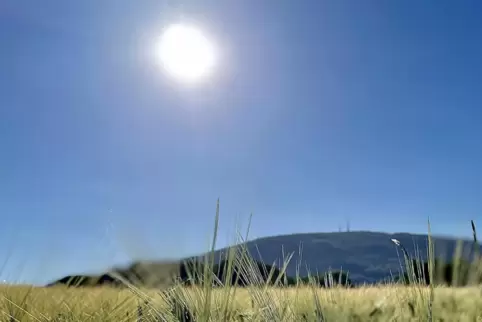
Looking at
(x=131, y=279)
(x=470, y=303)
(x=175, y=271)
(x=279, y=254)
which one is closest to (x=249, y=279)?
(x=175, y=271)

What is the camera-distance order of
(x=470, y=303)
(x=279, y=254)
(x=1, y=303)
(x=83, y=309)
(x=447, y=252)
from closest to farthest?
(x=447, y=252) < (x=470, y=303) < (x=279, y=254) < (x=83, y=309) < (x=1, y=303)

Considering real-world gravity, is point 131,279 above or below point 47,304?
above

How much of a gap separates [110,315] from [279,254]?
2.06 ft

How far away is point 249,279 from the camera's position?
114 cm

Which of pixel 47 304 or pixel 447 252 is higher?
pixel 447 252

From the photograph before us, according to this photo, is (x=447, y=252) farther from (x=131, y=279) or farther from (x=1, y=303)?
(x=1, y=303)

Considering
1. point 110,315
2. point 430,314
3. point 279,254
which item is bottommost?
point 110,315

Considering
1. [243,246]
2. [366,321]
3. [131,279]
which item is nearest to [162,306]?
[131,279]

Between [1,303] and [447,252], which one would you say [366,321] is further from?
[1,303]

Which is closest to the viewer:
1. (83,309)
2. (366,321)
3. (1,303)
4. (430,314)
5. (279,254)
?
(430,314)

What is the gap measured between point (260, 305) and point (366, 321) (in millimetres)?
258

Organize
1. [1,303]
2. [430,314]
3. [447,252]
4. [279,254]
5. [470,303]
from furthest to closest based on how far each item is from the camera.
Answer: [1,303]
[279,254]
[470,303]
[447,252]
[430,314]

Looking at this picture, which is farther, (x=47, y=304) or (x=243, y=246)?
(x=47, y=304)

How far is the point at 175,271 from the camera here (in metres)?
1.21
